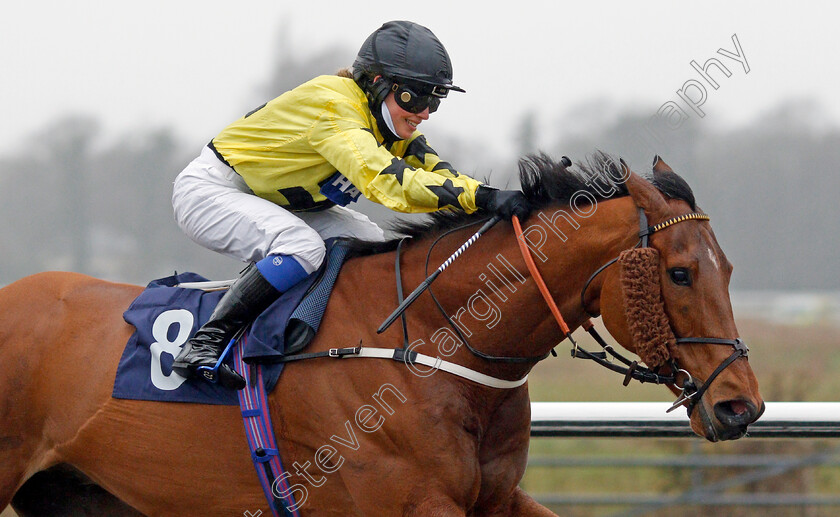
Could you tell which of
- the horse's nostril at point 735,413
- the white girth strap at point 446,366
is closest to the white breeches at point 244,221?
the white girth strap at point 446,366

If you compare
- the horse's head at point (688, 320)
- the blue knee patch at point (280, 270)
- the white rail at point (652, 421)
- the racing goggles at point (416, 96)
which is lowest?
the white rail at point (652, 421)

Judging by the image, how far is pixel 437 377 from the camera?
271 centimetres

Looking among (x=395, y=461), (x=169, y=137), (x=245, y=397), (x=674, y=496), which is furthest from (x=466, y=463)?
(x=169, y=137)

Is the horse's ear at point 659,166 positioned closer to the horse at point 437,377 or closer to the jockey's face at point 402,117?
the horse at point 437,377

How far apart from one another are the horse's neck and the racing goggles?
0.53 m

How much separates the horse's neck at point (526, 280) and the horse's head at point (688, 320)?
0.40 ft

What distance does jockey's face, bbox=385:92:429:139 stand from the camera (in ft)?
10.0

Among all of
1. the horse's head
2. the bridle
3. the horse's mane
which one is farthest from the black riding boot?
the horse's head

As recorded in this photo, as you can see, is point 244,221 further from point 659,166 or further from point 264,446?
point 659,166

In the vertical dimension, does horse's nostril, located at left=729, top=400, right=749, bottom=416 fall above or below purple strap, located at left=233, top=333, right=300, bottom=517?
above

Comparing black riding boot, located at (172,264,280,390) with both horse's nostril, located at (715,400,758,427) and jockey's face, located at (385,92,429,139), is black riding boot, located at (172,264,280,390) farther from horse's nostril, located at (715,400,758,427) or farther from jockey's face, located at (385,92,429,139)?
horse's nostril, located at (715,400,758,427)

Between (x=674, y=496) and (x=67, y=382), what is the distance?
12.1 ft

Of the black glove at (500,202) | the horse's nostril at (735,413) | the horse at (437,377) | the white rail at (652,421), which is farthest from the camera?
the white rail at (652,421)

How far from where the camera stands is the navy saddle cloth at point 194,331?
112 inches
